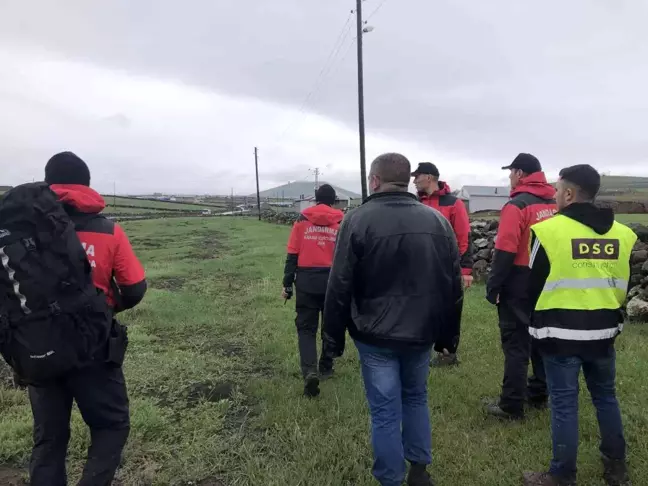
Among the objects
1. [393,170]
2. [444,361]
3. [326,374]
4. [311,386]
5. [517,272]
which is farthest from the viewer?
[444,361]

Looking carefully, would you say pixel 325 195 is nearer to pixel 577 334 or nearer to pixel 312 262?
pixel 312 262

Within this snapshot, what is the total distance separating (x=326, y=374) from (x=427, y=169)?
8.59 ft

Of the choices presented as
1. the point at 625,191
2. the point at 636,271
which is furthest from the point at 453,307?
the point at 625,191

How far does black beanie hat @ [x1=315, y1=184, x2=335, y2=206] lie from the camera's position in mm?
5113

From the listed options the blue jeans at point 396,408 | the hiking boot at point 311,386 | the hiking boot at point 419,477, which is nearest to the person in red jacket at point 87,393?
the blue jeans at point 396,408

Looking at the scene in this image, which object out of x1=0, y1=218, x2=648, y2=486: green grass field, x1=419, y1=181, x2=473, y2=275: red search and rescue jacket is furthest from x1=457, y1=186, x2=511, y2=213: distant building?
x1=419, y1=181, x2=473, y2=275: red search and rescue jacket

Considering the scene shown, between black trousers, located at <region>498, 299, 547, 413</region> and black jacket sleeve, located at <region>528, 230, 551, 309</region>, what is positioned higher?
black jacket sleeve, located at <region>528, 230, 551, 309</region>

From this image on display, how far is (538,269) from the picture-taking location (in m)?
3.11

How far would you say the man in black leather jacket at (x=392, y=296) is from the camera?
287 cm

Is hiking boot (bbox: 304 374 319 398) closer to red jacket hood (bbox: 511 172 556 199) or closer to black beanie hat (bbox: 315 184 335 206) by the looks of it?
black beanie hat (bbox: 315 184 335 206)

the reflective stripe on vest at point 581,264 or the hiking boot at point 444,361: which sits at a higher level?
the reflective stripe on vest at point 581,264

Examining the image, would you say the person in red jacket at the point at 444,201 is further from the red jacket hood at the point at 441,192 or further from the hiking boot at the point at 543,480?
the hiking boot at the point at 543,480

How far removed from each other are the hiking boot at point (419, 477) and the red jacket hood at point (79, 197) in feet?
8.43

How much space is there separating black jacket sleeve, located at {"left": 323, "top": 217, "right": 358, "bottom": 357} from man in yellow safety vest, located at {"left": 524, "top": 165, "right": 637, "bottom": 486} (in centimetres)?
123
